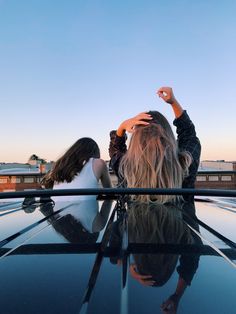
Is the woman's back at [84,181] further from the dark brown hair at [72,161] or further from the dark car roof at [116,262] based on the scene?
the dark car roof at [116,262]

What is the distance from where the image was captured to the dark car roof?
2.86ft

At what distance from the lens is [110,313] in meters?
0.82

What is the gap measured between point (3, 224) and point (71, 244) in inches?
23.7

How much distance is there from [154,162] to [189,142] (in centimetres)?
67

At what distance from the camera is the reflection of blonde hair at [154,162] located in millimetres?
2123

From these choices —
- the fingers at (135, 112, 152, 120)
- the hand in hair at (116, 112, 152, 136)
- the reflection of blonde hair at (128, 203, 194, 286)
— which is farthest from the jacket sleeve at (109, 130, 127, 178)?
the reflection of blonde hair at (128, 203, 194, 286)

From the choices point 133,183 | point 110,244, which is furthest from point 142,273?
point 133,183

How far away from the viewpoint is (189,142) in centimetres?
268

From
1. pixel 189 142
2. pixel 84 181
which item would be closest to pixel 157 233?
pixel 189 142

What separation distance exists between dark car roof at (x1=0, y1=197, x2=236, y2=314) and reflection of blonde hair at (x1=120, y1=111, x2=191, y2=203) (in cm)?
36

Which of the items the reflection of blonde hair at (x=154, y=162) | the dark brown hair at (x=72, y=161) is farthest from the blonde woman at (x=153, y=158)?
the dark brown hair at (x=72, y=161)

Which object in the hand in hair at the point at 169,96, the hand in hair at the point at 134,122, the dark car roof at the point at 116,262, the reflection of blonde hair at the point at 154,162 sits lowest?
the dark car roof at the point at 116,262

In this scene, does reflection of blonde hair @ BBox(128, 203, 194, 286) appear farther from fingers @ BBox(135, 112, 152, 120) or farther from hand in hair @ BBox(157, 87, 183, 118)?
hand in hair @ BBox(157, 87, 183, 118)

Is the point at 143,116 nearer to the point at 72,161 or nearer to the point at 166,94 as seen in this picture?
the point at 166,94
